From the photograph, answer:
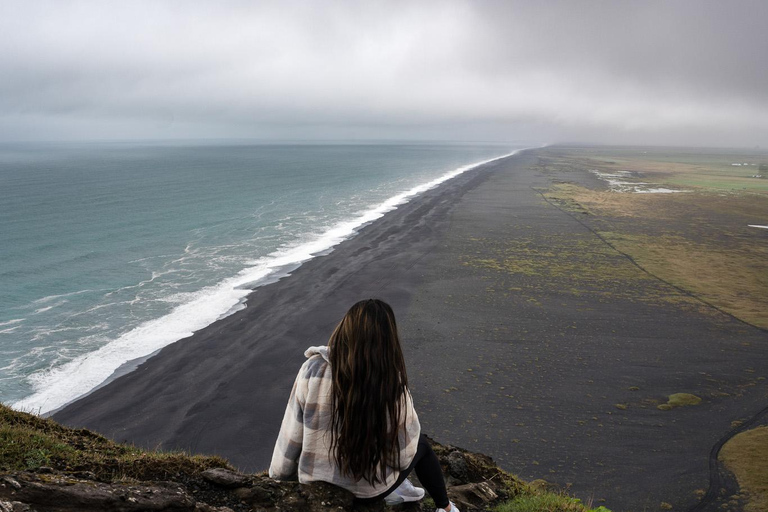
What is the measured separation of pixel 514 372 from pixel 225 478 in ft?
40.9

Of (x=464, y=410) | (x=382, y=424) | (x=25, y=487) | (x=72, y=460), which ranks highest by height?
(x=382, y=424)

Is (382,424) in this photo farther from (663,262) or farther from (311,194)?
(311,194)

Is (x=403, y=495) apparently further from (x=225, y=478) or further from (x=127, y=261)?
(x=127, y=261)

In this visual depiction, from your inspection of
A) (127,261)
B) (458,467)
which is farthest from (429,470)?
(127,261)

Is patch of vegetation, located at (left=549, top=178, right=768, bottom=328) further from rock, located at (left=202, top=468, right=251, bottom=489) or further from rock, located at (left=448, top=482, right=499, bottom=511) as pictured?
rock, located at (left=202, top=468, right=251, bottom=489)

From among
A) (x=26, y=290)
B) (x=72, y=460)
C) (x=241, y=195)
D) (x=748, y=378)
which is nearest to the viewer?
(x=72, y=460)

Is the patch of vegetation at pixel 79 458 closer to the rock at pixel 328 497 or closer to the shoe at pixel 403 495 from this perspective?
the rock at pixel 328 497

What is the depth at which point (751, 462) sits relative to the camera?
1069 centimetres

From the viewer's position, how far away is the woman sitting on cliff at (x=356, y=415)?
3520 millimetres

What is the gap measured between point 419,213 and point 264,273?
23641 mm

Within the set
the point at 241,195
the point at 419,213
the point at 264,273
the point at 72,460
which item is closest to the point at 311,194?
the point at 241,195

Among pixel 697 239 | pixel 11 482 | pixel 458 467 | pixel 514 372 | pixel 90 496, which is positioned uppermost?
pixel 11 482

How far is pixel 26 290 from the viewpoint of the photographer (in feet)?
85.0

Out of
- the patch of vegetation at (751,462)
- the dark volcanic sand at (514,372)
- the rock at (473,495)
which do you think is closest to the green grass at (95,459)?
the rock at (473,495)
